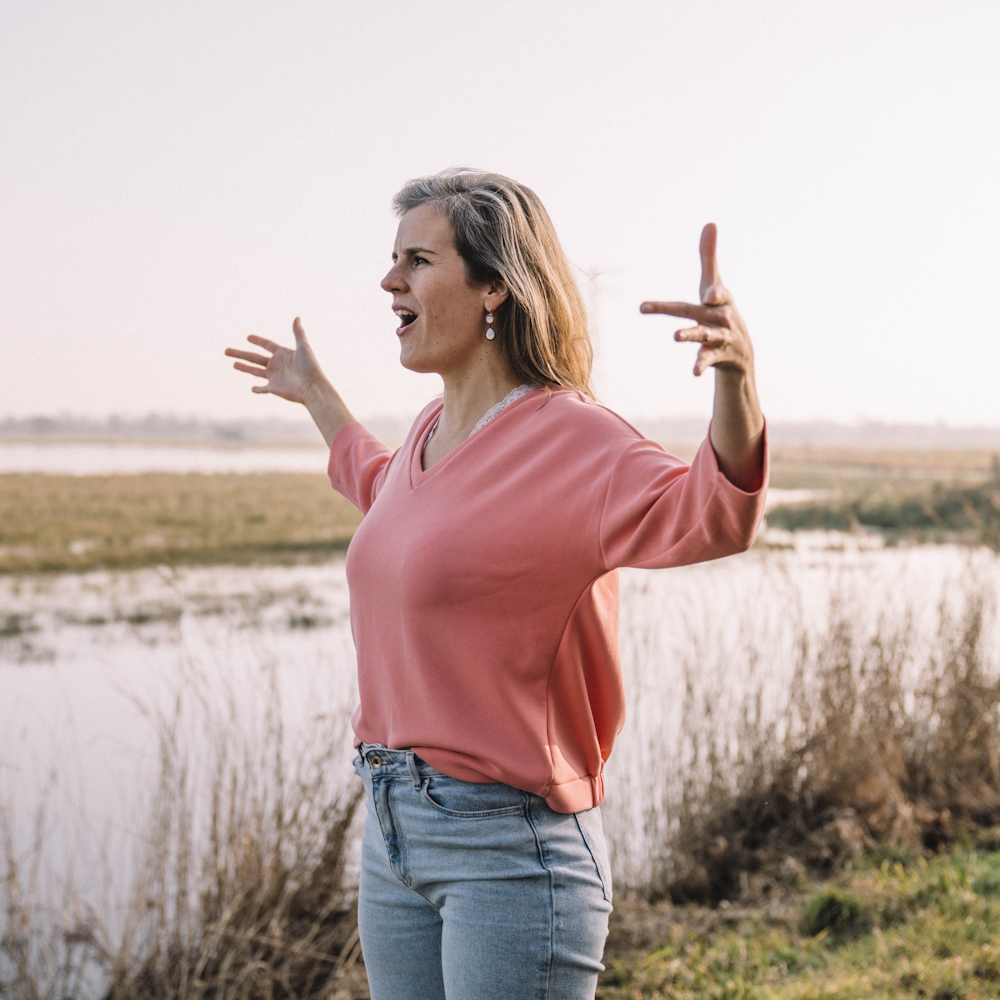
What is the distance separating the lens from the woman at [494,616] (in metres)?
1.28

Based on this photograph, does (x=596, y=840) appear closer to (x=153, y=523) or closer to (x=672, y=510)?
(x=672, y=510)

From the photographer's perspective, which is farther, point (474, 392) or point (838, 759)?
point (838, 759)

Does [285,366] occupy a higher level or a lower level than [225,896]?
higher

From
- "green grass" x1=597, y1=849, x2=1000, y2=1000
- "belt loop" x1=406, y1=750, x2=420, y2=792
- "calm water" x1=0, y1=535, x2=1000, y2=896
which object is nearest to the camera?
"belt loop" x1=406, y1=750, x2=420, y2=792

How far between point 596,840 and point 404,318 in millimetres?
852

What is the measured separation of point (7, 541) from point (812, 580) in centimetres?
1414

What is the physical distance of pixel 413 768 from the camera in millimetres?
1376

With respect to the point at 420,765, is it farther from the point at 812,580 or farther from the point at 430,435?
the point at 812,580

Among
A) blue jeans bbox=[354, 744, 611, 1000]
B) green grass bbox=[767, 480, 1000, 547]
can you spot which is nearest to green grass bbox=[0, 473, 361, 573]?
green grass bbox=[767, 480, 1000, 547]

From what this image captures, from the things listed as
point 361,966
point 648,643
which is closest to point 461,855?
point 361,966

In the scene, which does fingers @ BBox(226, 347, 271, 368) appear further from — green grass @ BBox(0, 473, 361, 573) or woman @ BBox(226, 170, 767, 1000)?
green grass @ BBox(0, 473, 361, 573)

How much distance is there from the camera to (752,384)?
3.40 ft

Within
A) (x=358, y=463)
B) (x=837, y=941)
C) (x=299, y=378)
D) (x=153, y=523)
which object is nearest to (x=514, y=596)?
(x=358, y=463)

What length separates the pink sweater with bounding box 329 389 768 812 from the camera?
4.08 feet
